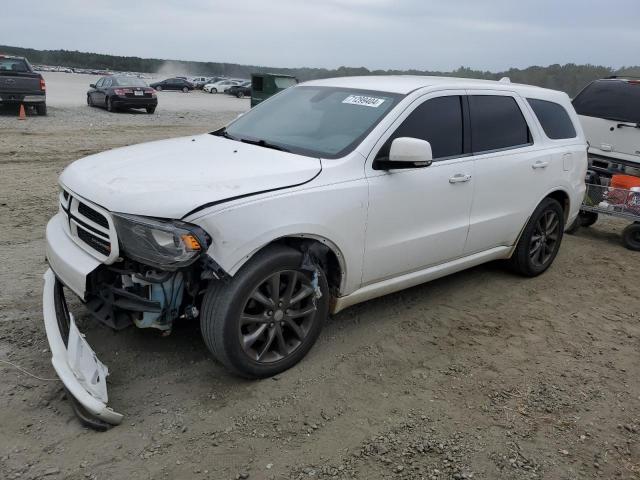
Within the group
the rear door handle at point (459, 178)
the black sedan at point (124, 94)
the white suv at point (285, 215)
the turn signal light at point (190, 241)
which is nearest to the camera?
the turn signal light at point (190, 241)

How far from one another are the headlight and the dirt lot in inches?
34.6

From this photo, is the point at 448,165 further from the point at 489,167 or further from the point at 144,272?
the point at 144,272

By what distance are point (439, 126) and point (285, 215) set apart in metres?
1.65

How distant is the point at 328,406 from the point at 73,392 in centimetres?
138

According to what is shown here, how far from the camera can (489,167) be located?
4.48 meters

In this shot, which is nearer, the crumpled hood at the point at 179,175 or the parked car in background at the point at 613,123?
the crumpled hood at the point at 179,175

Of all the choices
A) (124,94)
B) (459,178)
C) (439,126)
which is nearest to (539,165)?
(459,178)

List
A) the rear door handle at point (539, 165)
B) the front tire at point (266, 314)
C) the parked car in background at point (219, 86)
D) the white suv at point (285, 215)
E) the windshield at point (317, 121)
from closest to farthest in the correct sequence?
1. the white suv at point (285, 215)
2. the front tire at point (266, 314)
3. the windshield at point (317, 121)
4. the rear door handle at point (539, 165)
5. the parked car in background at point (219, 86)

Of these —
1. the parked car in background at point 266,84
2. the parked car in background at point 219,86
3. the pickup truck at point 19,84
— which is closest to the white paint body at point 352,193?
the pickup truck at point 19,84

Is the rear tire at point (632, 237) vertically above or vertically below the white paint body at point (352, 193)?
below

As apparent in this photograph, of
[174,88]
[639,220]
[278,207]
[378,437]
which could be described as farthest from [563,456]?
[174,88]

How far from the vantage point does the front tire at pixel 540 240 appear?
517cm

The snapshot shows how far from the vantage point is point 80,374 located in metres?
2.90

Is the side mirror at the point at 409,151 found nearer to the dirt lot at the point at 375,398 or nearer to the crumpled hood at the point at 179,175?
the crumpled hood at the point at 179,175
